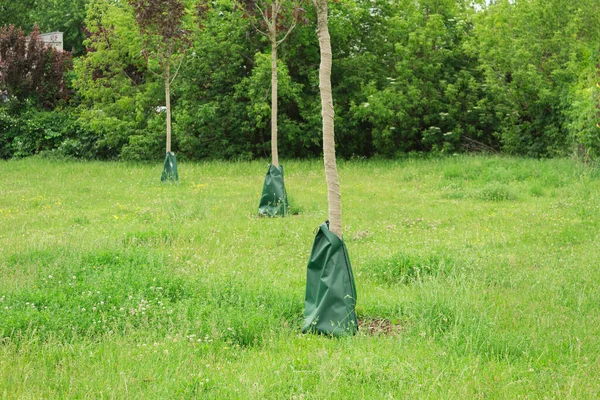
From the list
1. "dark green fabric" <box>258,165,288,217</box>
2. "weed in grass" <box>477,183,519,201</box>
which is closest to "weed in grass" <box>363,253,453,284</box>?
"dark green fabric" <box>258,165,288,217</box>

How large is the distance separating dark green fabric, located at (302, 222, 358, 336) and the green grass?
0.50 feet

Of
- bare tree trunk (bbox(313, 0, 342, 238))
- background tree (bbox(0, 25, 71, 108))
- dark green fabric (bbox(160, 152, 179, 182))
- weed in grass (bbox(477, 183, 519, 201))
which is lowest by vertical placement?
weed in grass (bbox(477, 183, 519, 201))

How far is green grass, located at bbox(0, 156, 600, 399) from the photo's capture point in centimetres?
427

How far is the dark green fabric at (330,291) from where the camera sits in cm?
528

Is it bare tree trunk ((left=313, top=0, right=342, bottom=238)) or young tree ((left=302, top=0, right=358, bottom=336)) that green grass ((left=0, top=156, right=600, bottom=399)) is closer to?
young tree ((left=302, top=0, right=358, bottom=336))

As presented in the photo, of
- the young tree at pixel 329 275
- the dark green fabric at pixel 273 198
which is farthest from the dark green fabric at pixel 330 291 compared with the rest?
the dark green fabric at pixel 273 198

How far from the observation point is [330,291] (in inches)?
210

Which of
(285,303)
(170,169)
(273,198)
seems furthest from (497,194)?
(285,303)

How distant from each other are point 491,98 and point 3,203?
15.3 m

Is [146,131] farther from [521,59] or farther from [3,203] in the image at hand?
[521,59]

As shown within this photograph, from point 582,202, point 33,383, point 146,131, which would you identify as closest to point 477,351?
point 33,383

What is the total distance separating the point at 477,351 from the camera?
4.83 m

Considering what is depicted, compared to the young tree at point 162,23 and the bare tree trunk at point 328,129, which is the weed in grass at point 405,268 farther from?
the young tree at point 162,23

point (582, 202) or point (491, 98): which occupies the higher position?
point (491, 98)
